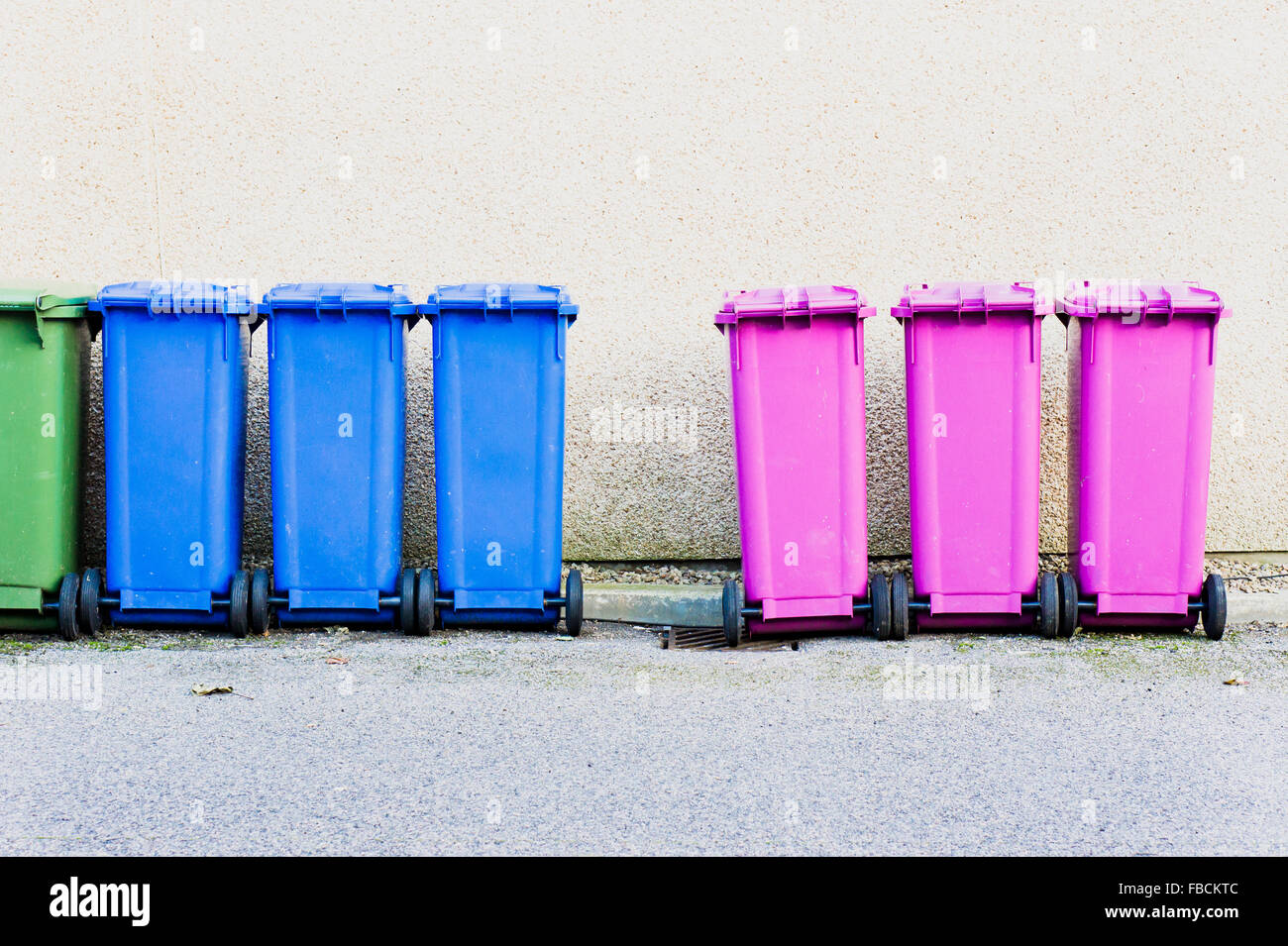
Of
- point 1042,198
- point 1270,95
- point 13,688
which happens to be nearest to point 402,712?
point 13,688

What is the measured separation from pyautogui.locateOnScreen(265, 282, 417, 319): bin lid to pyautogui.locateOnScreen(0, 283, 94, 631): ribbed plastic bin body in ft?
2.66

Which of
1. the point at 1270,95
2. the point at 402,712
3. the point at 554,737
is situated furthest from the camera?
the point at 1270,95

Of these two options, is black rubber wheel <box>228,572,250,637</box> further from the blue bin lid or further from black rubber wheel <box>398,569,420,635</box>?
the blue bin lid

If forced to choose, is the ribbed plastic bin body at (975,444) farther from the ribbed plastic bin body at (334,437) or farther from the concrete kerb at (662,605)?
the ribbed plastic bin body at (334,437)

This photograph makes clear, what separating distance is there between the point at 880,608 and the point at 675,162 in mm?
2244

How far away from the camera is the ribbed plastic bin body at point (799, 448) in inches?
184

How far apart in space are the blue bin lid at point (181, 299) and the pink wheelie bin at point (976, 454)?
254 cm

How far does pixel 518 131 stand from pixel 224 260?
1.47 m

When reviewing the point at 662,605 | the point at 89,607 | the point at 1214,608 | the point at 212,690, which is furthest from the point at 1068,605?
the point at 89,607

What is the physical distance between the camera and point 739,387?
471 centimetres

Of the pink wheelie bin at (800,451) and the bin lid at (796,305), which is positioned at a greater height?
the bin lid at (796,305)

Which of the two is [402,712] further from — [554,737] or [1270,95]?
[1270,95]

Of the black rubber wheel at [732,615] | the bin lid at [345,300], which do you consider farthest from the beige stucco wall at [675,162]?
the black rubber wheel at [732,615]

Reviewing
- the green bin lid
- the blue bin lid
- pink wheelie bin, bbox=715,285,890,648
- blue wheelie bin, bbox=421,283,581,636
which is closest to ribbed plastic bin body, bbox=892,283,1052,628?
pink wheelie bin, bbox=715,285,890,648
